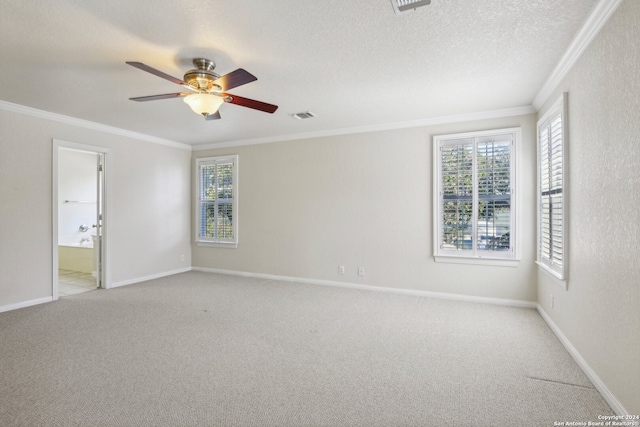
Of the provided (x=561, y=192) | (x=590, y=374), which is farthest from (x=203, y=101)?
(x=590, y=374)

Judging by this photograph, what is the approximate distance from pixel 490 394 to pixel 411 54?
2668 millimetres

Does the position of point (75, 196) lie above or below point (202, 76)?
below

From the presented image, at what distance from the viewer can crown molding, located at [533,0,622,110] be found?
81.6 inches

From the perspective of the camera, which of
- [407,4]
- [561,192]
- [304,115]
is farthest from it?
[304,115]

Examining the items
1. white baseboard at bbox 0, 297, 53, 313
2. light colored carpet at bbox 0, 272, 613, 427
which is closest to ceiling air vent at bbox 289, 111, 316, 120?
light colored carpet at bbox 0, 272, 613, 427

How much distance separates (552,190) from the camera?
342 centimetres

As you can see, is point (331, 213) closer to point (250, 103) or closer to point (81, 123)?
point (250, 103)

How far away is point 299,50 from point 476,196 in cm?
306

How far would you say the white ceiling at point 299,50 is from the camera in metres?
2.18

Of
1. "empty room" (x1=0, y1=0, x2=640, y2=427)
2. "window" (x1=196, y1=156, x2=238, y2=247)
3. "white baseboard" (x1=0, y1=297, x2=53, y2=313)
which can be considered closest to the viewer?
"empty room" (x1=0, y1=0, x2=640, y2=427)

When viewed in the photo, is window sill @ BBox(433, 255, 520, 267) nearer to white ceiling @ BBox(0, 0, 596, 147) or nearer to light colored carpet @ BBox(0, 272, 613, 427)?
Result: light colored carpet @ BBox(0, 272, 613, 427)

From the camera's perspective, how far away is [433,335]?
326 cm

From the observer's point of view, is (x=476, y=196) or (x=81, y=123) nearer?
(x=476, y=196)

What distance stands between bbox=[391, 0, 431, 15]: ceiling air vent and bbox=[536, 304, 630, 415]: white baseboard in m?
2.74
